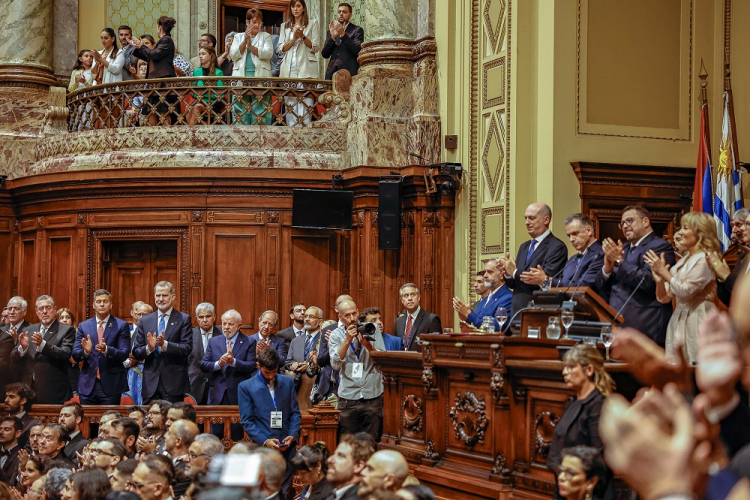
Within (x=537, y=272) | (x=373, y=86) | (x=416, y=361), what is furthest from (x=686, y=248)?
(x=373, y=86)

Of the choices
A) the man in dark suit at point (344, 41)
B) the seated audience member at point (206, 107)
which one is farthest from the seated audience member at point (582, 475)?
the man in dark suit at point (344, 41)

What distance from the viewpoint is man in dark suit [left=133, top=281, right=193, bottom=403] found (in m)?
9.38

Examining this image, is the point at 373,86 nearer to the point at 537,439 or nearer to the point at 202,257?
the point at 202,257

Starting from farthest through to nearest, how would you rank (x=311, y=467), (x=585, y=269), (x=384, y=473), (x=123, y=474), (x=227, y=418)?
(x=227, y=418), (x=585, y=269), (x=311, y=467), (x=123, y=474), (x=384, y=473)

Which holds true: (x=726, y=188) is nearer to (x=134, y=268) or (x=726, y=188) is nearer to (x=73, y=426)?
(x=73, y=426)

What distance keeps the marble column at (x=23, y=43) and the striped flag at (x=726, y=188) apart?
26.2 feet

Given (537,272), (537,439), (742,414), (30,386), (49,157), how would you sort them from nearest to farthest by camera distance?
(742,414)
(537,439)
(537,272)
(30,386)
(49,157)

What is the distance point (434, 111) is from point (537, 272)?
16.9 feet

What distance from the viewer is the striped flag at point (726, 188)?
33.1 ft

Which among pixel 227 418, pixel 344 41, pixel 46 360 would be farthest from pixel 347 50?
pixel 227 418

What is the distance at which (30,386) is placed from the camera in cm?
956

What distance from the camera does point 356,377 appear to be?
27.8 feet

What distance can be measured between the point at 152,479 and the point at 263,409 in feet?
6.74

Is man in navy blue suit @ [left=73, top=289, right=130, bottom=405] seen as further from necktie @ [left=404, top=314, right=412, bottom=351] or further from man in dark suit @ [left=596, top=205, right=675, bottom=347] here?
man in dark suit @ [left=596, top=205, right=675, bottom=347]
